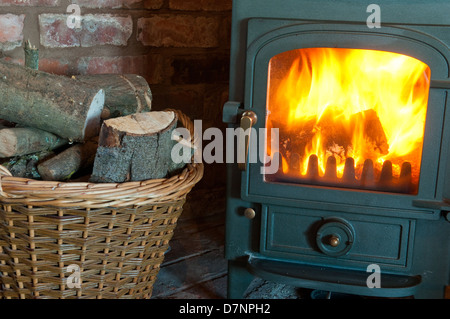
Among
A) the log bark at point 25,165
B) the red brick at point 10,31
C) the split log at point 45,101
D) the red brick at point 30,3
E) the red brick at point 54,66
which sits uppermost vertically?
the red brick at point 30,3

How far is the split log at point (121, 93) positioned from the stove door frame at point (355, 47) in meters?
0.31

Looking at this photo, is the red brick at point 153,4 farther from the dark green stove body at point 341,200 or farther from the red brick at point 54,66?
the dark green stove body at point 341,200

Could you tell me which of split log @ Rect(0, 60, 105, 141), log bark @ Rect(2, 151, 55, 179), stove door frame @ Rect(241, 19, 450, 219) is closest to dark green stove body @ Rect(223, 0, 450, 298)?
stove door frame @ Rect(241, 19, 450, 219)

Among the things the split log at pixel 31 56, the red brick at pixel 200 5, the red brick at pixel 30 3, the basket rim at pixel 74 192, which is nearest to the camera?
the basket rim at pixel 74 192

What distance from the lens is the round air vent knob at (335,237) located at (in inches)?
51.4

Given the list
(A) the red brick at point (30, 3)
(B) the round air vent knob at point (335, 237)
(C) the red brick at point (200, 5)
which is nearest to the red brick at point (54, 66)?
(A) the red brick at point (30, 3)

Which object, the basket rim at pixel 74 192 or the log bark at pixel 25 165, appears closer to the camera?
the basket rim at pixel 74 192

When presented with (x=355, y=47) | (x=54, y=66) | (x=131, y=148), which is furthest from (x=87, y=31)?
(x=355, y=47)

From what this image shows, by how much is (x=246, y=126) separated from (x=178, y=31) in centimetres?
63

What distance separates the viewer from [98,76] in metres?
1.48

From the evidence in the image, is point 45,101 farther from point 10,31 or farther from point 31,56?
point 10,31

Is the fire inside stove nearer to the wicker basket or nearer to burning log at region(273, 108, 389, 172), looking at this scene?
burning log at region(273, 108, 389, 172)

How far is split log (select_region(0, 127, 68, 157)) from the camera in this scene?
1221 mm
